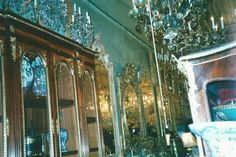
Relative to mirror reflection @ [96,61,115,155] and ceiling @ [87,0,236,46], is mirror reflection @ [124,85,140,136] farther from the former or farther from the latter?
ceiling @ [87,0,236,46]

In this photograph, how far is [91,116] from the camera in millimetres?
3176

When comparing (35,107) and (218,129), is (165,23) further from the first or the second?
(218,129)

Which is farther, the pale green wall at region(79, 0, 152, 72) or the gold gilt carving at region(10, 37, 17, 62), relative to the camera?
the pale green wall at region(79, 0, 152, 72)

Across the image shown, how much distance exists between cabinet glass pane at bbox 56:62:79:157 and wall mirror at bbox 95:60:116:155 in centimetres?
104

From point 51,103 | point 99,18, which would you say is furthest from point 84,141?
point 99,18

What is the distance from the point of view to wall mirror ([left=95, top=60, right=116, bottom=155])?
3.92 metres

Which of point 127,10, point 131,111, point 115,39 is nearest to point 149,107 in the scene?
point 131,111

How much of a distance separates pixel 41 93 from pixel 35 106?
0.15m

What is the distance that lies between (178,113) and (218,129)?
8.04m

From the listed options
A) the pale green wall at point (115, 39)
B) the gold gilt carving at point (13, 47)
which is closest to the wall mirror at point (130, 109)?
the pale green wall at point (115, 39)

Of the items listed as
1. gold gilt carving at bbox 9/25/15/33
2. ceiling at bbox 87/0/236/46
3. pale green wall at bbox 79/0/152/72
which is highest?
ceiling at bbox 87/0/236/46

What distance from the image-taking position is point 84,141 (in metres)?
2.88

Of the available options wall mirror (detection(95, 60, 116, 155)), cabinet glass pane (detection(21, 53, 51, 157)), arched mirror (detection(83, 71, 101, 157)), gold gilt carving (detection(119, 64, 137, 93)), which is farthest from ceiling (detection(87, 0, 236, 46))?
cabinet glass pane (detection(21, 53, 51, 157))

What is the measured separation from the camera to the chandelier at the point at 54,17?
2.48 meters
